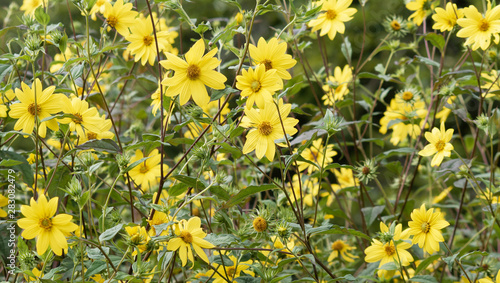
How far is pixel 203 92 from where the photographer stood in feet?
2.73

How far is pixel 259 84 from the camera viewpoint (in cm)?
80

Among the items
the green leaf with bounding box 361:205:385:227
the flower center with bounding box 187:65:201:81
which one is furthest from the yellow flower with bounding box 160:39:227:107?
the green leaf with bounding box 361:205:385:227

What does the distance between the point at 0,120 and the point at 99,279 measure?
404 mm

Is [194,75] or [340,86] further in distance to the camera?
[340,86]

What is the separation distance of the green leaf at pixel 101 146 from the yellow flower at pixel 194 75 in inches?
5.2

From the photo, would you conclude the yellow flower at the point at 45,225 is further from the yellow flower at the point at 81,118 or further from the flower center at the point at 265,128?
the flower center at the point at 265,128

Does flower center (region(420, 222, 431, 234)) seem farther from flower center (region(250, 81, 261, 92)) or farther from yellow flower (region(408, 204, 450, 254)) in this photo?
flower center (region(250, 81, 261, 92))

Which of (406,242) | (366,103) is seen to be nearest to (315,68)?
(366,103)

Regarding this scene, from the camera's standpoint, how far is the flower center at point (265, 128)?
0.86 metres

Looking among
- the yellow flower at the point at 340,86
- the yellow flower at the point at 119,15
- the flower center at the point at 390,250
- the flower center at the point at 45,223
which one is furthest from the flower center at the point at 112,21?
the flower center at the point at 390,250

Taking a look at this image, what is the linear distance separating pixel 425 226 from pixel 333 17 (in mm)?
521

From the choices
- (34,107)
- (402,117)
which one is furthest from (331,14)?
(34,107)

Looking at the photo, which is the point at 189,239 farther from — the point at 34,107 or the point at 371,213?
the point at 371,213

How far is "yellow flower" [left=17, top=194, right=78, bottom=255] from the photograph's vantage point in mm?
747
